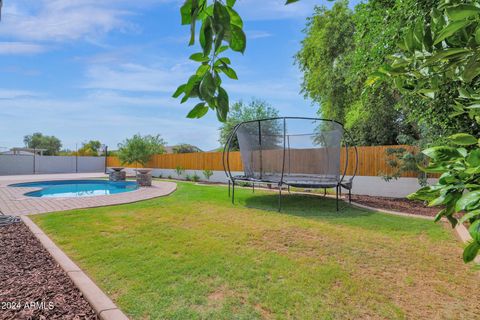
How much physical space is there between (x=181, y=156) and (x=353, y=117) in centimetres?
1028

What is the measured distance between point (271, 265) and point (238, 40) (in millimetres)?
2874

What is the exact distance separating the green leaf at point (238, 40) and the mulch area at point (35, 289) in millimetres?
2342

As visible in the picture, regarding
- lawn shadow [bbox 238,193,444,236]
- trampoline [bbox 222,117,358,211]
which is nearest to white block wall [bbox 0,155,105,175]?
trampoline [bbox 222,117,358,211]

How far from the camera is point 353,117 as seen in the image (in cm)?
1062

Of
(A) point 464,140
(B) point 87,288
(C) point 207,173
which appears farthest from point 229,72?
(C) point 207,173

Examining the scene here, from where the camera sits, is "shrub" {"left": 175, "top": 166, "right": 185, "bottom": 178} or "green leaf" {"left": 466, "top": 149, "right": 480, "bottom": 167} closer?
"green leaf" {"left": 466, "top": 149, "right": 480, "bottom": 167}

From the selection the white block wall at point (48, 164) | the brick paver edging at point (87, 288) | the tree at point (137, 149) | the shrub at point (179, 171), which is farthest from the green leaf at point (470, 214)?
the white block wall at point (48, 164)

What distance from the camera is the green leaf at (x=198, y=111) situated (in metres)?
0.67

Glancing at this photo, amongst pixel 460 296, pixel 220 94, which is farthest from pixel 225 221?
pixel 220 94

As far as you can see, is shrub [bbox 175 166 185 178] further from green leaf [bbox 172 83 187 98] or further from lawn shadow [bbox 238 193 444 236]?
green leaf [bbox 172 83 187 98]

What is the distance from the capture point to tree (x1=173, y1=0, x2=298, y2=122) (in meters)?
0.55

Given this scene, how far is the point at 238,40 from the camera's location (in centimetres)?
61

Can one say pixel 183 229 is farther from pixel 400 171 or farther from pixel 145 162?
pixel 145 162

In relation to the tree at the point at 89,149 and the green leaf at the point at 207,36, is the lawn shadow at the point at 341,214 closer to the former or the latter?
the green leaf at the point at 207,36
